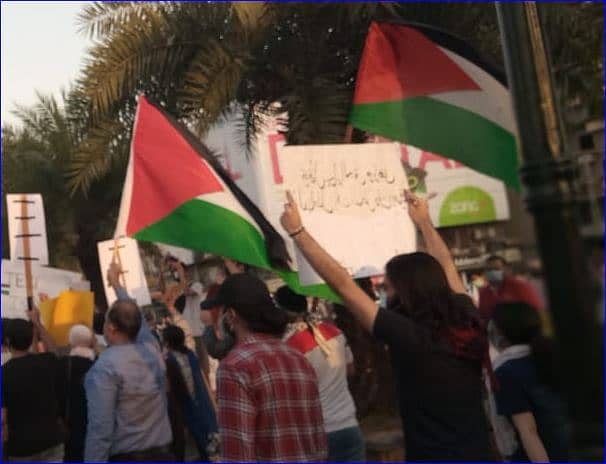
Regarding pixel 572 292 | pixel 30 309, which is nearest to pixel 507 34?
pixel 572 292

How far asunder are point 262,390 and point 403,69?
119 inches

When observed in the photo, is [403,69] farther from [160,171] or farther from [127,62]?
[127,62]

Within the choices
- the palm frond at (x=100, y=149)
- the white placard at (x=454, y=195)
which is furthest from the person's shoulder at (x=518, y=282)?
the white placard at (x=454, y=195)

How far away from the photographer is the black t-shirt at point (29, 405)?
465cm

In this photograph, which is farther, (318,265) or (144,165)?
(144,165)

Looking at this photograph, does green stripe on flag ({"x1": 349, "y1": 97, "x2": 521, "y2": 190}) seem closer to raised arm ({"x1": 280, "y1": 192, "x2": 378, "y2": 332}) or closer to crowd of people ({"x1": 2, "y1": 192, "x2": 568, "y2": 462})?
crowd of people ({"x1": 2, "y1": 192, "x2": 568, "y2": 462})

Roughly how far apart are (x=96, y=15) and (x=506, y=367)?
22.3ft

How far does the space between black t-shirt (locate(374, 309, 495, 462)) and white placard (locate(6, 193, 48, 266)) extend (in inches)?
196

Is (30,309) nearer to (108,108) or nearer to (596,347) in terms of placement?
(108,108)

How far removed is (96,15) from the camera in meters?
8.86

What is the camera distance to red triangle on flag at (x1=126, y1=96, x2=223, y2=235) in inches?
204

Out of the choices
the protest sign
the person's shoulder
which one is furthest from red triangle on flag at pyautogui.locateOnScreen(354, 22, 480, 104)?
the protest sign

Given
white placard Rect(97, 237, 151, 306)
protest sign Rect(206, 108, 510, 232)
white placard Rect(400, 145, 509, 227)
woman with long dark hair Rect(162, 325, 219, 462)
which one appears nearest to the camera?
woman with long dark hair Rect(162, 325, 219, 462)

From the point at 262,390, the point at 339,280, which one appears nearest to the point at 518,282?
the point at 339,280
